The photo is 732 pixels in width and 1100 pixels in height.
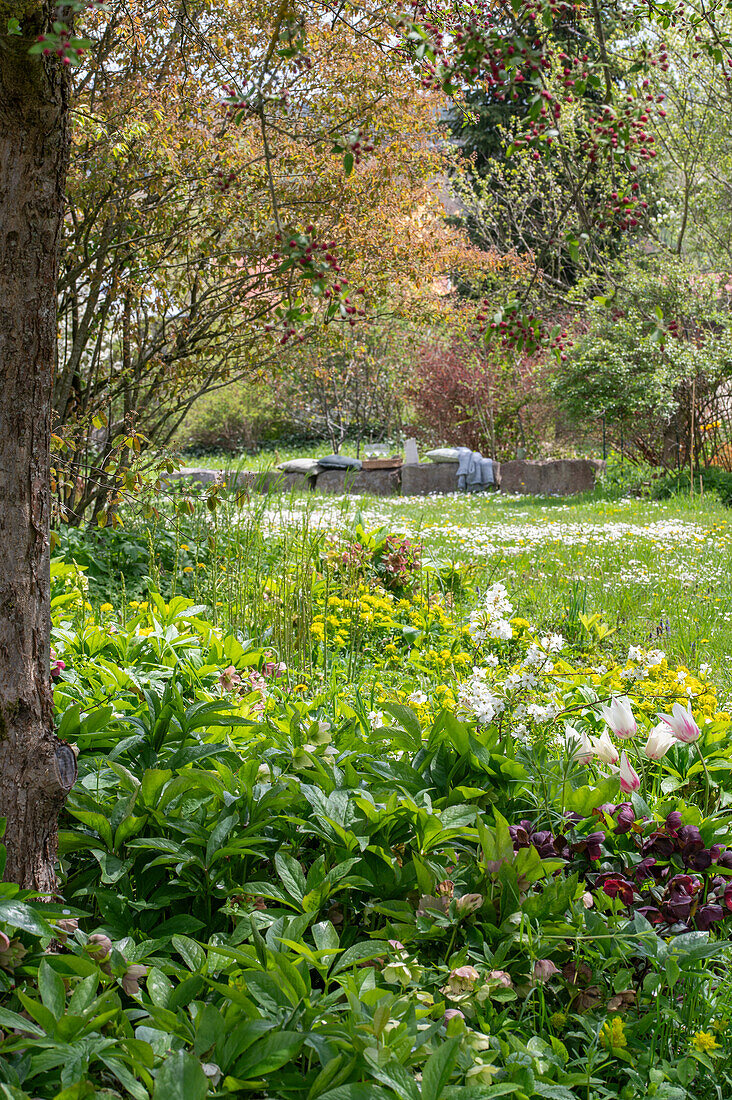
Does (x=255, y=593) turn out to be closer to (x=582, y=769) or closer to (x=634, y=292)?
(x=582, y=769)

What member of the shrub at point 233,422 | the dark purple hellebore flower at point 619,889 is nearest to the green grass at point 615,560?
the dark purple hellebore flower at point 619,889

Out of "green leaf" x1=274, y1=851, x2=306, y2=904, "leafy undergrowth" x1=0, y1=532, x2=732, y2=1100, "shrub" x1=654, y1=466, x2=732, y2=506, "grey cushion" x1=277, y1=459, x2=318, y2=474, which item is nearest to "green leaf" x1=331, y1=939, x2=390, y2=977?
"leafy undergrowth" x1=0, y1=532, x2=732, y2=1100

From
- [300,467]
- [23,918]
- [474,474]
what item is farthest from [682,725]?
[300,467]

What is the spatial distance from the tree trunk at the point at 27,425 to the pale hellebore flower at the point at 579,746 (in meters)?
1.03

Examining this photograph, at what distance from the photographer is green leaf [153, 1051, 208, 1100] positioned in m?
0.99

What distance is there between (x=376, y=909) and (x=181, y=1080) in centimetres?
54

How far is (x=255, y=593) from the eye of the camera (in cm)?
391

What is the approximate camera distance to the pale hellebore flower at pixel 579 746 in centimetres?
179

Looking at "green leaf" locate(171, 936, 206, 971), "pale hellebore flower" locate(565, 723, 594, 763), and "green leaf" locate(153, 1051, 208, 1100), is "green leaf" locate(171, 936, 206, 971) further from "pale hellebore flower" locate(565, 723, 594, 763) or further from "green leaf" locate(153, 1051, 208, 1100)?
"pale hellebore flower" locate(565, 723, 594, 763)

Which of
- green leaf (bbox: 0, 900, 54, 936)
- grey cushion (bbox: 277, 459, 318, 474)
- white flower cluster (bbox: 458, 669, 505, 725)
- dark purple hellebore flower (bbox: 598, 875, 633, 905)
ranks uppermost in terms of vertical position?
grey cushion (bbox: 277, 459, 318, 474)

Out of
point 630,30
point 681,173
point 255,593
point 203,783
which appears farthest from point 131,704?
point 681,173

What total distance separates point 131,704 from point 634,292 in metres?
10.6

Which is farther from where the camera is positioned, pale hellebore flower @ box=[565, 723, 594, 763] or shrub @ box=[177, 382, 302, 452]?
shrub @ box=[177, 382, 302, 452]

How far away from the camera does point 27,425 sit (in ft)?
4.79
